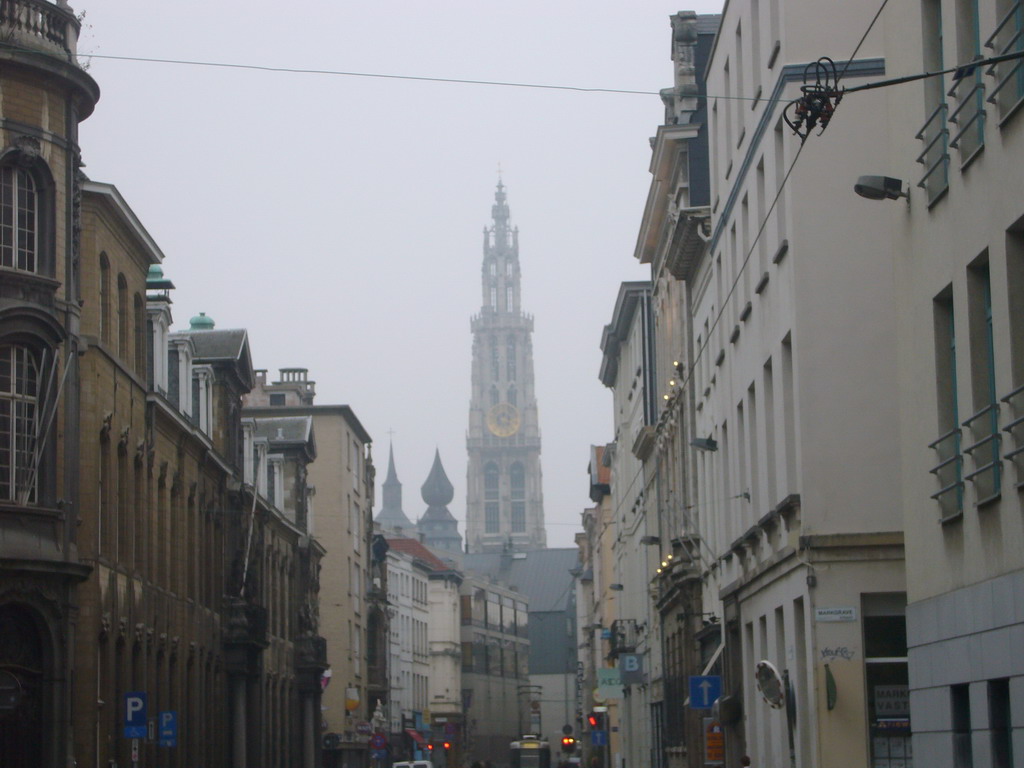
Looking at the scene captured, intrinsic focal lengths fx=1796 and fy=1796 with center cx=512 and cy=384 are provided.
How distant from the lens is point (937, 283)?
15.5 meters

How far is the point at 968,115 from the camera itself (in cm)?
1458

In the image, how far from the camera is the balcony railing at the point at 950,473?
1483 centimetres

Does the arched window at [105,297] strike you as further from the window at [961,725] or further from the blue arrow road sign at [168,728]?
the window at [961,725]

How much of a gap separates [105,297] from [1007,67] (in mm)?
21447

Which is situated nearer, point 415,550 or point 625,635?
point 625,635

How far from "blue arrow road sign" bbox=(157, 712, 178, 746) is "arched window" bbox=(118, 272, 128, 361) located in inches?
266

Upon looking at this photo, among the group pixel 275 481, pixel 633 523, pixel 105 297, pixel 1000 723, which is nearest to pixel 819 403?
pixel 1000 723

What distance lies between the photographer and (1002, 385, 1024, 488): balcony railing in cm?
1291

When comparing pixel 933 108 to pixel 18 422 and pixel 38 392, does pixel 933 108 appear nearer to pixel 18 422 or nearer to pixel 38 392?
pixel 18 422

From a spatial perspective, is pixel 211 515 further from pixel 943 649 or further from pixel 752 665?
pixel 943 649

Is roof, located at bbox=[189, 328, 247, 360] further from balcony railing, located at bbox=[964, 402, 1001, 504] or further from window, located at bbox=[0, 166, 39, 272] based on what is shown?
balcony railing, located at bbox=[964, 402, 1001, 504]

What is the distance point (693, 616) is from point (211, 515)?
531 inches

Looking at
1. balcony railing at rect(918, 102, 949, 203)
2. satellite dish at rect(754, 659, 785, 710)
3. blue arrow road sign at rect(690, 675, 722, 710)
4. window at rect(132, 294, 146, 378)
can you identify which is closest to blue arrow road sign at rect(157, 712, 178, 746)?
window at rect(132, 294, 146, 378)

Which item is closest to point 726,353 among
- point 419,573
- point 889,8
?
point 889,8
